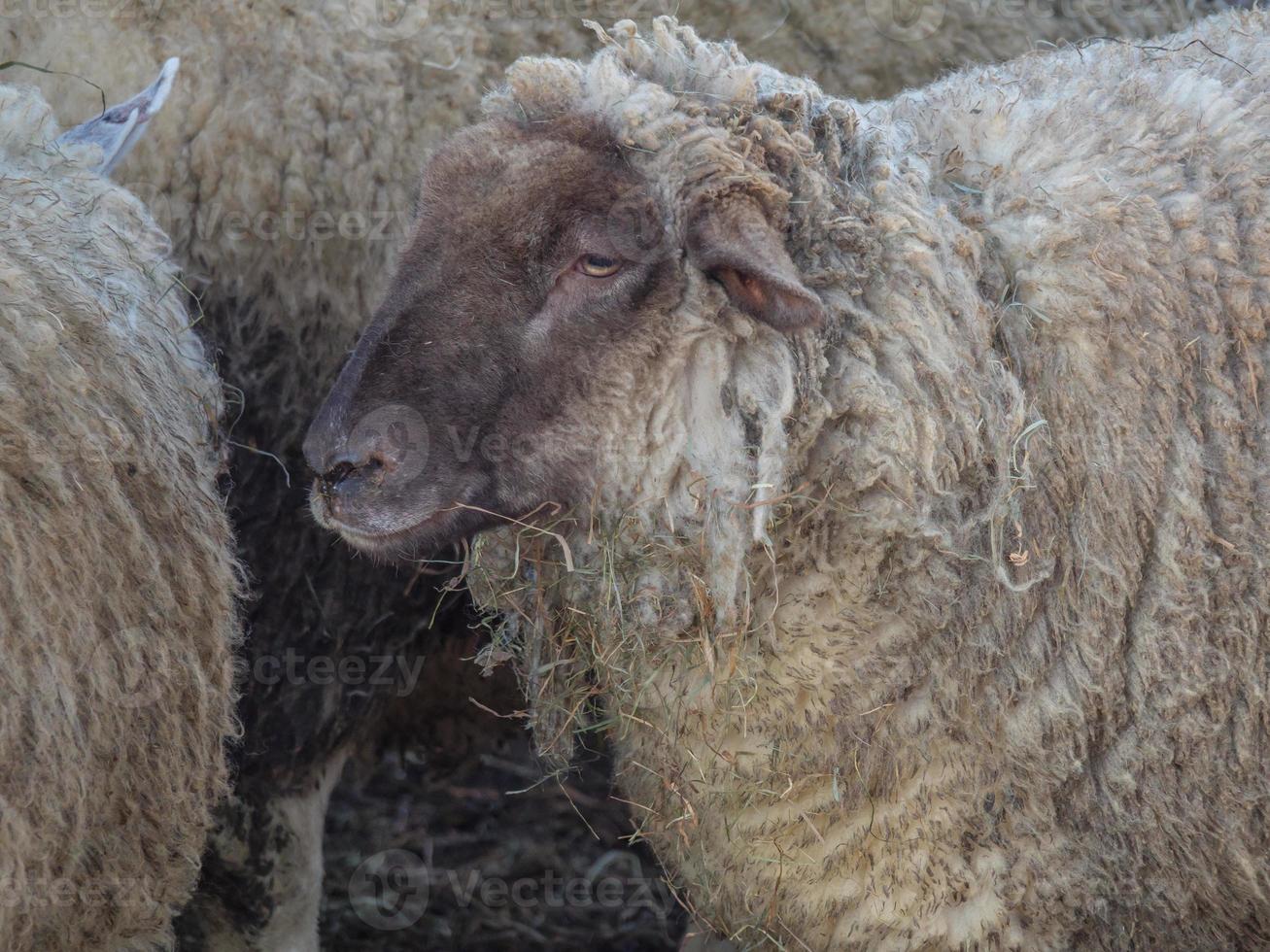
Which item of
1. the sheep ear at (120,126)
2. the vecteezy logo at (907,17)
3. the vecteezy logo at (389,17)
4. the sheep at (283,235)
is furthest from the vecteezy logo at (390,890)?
the vecteezy logo at (907,17)

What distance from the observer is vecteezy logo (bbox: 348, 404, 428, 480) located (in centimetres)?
224

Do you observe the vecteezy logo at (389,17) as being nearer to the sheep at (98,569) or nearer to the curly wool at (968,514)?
the sheep at (98,569)

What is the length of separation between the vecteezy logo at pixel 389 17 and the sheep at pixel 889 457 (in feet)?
4.34

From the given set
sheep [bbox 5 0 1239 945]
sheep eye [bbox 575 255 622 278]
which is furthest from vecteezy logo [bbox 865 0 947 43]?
sheep eye [bbox 575 255 622 278]

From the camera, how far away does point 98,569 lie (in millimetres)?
2480

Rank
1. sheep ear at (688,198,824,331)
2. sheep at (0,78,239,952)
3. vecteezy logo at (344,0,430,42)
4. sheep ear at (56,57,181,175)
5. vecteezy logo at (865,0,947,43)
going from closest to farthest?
sheep ear at (688,198,824,331)
sheep at (0,78,239,952)
sheep ear at (56,57,181,175)
vecteezy logo at (344,0,430,42)
vecteezy logo at (865,0,947,43)

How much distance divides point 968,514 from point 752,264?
59 cm

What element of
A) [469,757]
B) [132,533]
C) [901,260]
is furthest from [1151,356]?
[469,757]

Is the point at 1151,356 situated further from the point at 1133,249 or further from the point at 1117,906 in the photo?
the point at 1117,906

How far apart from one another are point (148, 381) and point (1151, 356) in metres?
1.92

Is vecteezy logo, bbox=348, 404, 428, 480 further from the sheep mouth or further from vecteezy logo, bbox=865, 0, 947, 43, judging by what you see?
vecteezy logo, bbox=865, 0, 947, 43

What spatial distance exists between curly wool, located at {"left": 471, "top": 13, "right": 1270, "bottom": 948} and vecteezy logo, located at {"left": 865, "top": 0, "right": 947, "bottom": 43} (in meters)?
1.62

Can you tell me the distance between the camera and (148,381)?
2.72 metres

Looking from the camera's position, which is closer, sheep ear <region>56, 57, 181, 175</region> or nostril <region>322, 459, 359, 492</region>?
nostril <region>322, 459, 359, 492</region>
